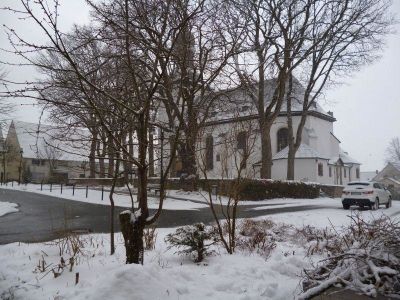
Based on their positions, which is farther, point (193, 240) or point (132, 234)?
point (193, 240)

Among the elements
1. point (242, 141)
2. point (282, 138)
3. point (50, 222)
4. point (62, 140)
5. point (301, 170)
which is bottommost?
point (50, 222)

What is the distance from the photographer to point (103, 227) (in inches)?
491

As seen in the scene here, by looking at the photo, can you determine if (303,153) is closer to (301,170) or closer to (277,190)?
(301,170)

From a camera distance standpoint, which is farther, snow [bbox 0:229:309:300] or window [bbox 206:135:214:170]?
window [bbox 206:135:214:170]

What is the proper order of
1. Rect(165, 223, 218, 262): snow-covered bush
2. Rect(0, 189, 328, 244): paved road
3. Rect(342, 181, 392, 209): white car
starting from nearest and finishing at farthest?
Rect(165, 223, 218, 262): snow-covered bush → Rect(0, 189, 328, 244): paved road → Rect(342, 181, 392, 209): white car

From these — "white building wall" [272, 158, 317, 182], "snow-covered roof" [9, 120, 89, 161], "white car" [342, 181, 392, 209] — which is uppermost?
"white building wall" [272, 158, 317, 182]

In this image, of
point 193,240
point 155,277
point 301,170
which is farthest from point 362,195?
point 301,170

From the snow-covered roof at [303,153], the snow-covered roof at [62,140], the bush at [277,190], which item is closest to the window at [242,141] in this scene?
the snow-covered roof at [62,140]

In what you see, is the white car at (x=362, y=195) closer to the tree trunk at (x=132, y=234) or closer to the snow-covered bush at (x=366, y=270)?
the snow-covered bush at (x=366, y=270)

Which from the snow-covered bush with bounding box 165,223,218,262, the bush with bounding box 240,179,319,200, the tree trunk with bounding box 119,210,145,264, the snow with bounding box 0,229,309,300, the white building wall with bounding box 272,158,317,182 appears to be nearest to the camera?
the snow with bounding box 0,229,309,300

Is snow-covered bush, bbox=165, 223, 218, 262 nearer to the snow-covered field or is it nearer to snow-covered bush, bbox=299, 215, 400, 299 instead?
the snow-covered field

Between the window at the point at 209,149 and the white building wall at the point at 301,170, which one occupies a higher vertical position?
the white building wall at the point at 301,170

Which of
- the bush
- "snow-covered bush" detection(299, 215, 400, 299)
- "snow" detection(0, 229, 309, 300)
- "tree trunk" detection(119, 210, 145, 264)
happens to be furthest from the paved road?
the bush

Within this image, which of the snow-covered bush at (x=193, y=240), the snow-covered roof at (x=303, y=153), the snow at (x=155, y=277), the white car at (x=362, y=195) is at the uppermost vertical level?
the snow-covered roof at (x=303, y=153)
